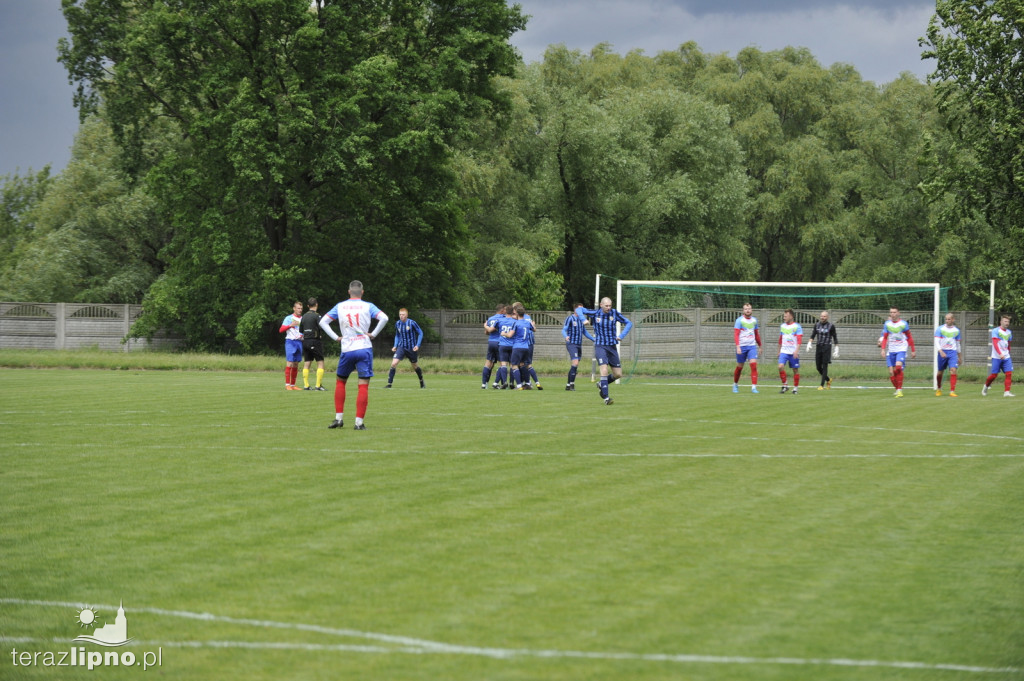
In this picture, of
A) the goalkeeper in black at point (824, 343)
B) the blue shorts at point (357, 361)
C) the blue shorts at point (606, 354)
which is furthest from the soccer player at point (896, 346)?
the blue shorts at point (357, 361)

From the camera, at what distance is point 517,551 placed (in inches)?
290

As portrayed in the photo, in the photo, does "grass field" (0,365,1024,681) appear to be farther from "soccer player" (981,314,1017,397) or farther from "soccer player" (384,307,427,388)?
"soccer player" (384,307,427,388)

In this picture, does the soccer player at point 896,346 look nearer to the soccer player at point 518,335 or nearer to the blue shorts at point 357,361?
the soccer player at point 518,335

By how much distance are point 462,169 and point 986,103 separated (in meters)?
19.7

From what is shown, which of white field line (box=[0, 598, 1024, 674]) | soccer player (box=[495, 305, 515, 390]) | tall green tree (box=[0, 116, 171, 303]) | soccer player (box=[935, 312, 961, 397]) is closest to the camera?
white field line (box=[0, 598, 1024, 674])

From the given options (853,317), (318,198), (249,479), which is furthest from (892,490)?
(318,198)

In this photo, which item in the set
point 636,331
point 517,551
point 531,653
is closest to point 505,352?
point 636,331

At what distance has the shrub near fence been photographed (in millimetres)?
37531

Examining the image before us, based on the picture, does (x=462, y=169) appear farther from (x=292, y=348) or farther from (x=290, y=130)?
(x=292, y=348)

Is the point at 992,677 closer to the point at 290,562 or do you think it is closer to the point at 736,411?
the point at 290,562

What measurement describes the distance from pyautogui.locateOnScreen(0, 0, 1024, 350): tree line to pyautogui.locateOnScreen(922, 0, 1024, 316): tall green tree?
94 millimetres

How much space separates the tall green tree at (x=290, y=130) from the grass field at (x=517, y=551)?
22852mm

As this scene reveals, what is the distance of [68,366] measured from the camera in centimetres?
3544

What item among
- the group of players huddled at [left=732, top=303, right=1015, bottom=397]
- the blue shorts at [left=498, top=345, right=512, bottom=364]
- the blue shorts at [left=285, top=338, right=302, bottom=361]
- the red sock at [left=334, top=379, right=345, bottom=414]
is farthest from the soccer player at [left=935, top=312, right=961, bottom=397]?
the red sock at [left=334, top=379, right=345, bottom=414]
